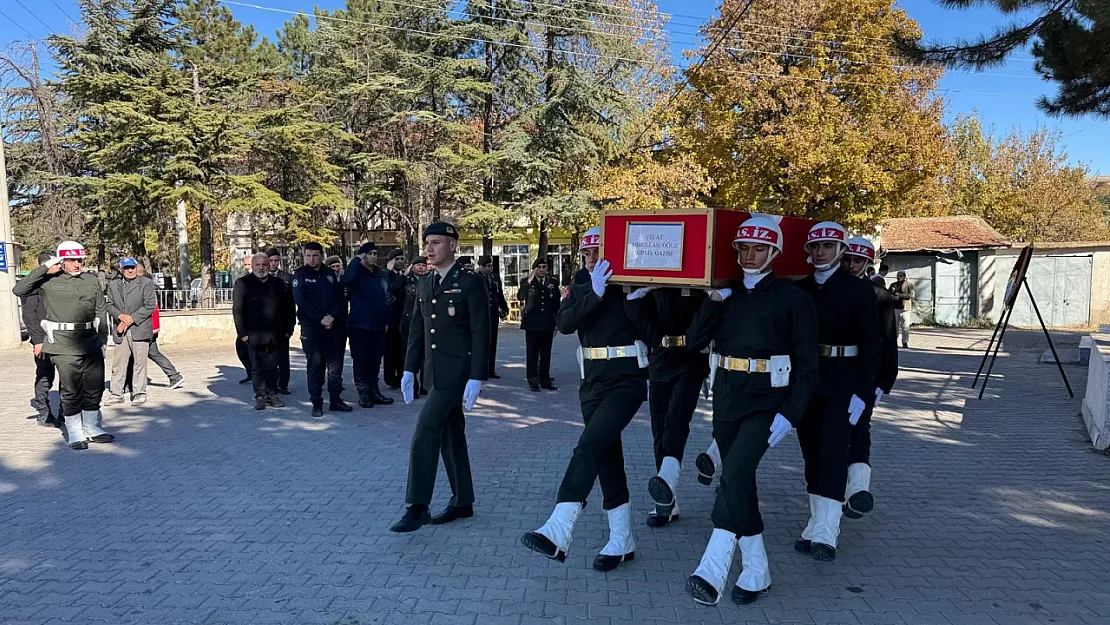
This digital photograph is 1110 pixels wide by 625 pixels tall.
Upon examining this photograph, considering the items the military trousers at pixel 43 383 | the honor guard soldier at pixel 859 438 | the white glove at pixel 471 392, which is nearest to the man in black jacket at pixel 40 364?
the military trousers at pixel 43 383

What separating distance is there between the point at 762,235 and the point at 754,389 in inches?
32.1

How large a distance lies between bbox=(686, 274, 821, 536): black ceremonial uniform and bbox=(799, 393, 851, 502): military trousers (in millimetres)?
773

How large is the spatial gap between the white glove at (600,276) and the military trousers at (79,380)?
5579mm

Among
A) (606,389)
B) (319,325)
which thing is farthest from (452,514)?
(319,325)

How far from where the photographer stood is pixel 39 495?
18.2 feet

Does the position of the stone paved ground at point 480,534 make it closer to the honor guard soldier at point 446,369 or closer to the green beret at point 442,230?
the honor guard soldier at point 446,369

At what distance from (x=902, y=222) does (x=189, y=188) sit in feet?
83.7

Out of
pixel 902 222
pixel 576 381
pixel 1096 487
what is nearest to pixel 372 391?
pixel 576 381

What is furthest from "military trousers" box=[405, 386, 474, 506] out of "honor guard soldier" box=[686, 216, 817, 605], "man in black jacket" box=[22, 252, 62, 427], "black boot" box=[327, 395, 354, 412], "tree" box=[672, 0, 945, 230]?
"tree" box=[672, 0, 945, 230]

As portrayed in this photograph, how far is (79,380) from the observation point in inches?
269

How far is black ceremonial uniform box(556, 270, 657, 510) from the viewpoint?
4031 mm

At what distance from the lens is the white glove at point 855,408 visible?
178 inches

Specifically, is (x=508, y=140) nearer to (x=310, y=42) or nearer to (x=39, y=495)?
(x=310, y=42)

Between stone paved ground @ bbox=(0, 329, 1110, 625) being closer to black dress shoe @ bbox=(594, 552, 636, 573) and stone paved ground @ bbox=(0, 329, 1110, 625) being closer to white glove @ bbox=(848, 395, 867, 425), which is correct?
black dress shoe @ bbox=(594, 552, 636, 573)
